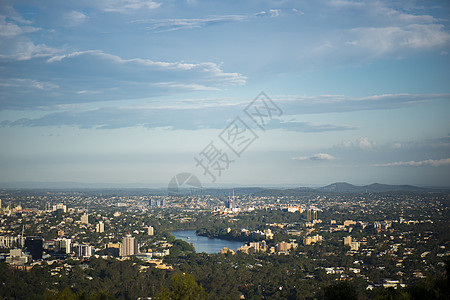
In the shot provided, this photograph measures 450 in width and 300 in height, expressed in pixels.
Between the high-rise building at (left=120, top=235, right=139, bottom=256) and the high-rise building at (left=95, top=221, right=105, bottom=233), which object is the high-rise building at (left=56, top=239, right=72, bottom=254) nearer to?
the high-rise building at (left=120, top=235, right=139, bottom=256)

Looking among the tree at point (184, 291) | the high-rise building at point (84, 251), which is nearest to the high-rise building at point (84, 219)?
the high-rise building at point (84, 251)

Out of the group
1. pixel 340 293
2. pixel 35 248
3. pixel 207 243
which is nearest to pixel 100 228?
pixel 207 243

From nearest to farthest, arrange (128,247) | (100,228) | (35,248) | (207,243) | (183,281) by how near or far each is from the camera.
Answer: (183,281)
(35,248)
(128,247)
(100,228)
(207,243)

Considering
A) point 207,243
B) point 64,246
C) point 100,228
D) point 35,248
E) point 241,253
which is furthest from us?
point 207,243

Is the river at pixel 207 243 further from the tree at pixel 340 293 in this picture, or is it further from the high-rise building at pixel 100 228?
the tree at pixel 340 293

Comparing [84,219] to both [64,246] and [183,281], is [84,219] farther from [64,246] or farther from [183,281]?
[183,281]

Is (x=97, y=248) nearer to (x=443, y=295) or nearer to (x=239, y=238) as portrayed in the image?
(x=239, y=238)

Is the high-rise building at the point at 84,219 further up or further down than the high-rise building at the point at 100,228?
further up

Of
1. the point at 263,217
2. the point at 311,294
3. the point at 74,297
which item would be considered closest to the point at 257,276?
the point at 311,294
